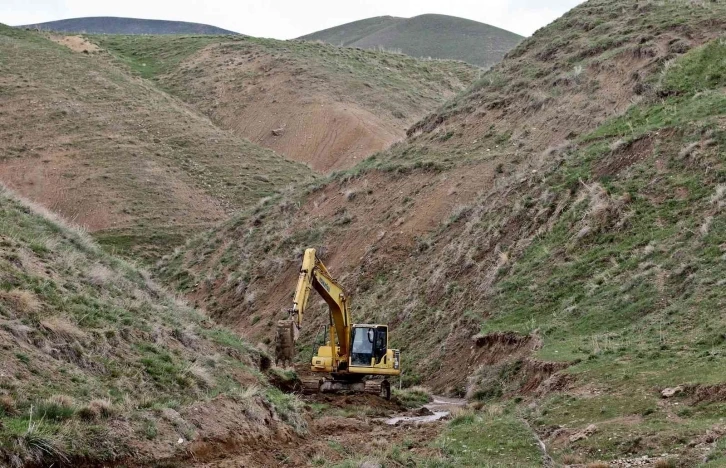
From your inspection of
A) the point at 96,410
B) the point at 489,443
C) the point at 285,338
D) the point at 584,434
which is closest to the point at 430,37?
the point at 285,338

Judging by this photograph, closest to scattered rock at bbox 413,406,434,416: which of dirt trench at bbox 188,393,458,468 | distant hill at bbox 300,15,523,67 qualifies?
dirt trench at bbox 188,393,458,468

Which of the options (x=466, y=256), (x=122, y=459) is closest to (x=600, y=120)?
(x=466, y=256)

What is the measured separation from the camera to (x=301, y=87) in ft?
234

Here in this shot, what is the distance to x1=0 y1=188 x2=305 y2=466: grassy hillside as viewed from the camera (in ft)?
36.0

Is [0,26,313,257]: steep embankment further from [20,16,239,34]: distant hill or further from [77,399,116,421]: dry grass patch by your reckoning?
[20,16,239,34]: distant hill

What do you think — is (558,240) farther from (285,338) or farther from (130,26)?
(130,26)

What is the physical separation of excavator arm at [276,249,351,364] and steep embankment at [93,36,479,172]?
1311 inches

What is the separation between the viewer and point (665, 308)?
19641 millimetres

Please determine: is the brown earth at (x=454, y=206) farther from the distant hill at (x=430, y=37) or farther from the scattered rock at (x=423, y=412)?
the distant hill at (x=430, y=37)

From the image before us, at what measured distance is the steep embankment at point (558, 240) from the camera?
16.8 m

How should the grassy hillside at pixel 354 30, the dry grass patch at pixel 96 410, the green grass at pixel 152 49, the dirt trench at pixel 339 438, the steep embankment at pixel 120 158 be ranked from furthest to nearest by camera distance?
1. the grassy hillside at pixel 354 30
2. the green grass at pixel 152 49
3. the steep embankment at pixel 120 158
4. the dirt trench at pixel 339 438
5. the dry grass patch at pixel 96 410

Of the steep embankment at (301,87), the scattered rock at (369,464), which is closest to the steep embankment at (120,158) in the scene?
the steep embankment at (301,87)

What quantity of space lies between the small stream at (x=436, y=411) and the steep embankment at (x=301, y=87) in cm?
3497

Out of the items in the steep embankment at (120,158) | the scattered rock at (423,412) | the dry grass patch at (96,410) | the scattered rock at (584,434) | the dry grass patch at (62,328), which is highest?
the steep embankment at (120,158)
